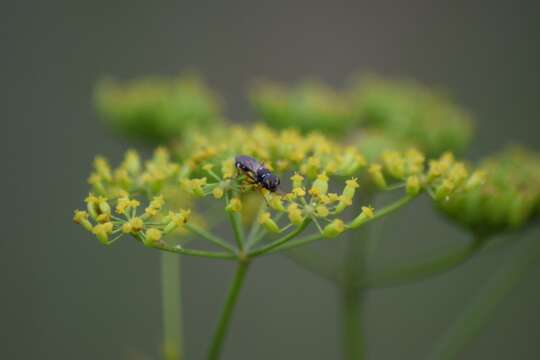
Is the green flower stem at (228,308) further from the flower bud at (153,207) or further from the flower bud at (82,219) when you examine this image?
the flower bud at (82,219)

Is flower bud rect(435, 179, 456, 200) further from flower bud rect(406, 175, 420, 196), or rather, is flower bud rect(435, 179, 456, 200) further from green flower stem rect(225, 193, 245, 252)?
green flower stem rect(225, 193, 245, 252)

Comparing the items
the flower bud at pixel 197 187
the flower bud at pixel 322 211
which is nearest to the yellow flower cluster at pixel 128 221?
the flower bud at pixel 197 187

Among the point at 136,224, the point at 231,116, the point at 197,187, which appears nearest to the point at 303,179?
the point at 197,187

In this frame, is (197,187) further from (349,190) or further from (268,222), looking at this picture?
(349,190)

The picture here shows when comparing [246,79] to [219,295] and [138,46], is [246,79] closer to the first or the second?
[138,46]

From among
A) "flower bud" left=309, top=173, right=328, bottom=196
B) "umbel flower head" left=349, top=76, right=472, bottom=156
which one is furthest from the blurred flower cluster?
"flower bud" left=309, top=173, right=328, bottom=196

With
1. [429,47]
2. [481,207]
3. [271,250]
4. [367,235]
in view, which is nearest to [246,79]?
[429,47]

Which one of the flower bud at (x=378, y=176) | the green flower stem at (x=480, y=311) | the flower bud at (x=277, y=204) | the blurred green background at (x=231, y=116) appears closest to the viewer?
the flower bud at (x=277, y=204)
